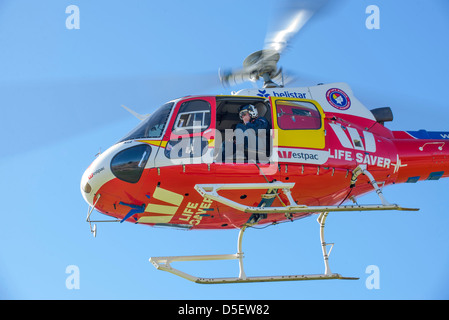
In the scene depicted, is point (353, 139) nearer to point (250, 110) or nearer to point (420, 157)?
point (420, 157)

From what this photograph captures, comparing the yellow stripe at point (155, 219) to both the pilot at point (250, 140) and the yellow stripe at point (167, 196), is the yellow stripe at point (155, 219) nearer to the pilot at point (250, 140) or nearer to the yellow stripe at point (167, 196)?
the yellow stripe at point (167, 196)

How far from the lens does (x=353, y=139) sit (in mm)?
10383

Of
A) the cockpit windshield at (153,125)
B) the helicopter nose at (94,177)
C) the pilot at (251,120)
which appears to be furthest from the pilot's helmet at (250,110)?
the helicopter nose at (94,177)

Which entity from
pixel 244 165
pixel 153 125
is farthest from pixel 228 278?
pixel 153 125

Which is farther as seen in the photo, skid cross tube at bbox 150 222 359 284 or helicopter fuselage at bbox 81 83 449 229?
skid cross tube at bbox 150 222 359 284

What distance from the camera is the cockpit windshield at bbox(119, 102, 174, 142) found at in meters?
9.66

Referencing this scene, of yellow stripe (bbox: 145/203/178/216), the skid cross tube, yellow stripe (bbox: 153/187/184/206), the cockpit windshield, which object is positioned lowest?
the skid cross tube

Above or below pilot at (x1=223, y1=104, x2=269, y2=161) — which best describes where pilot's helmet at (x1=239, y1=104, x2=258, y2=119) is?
above

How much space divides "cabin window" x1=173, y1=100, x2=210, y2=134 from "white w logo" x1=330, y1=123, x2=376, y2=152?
7.64ft

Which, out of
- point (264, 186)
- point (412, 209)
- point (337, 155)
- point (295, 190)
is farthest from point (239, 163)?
point (412, 209)

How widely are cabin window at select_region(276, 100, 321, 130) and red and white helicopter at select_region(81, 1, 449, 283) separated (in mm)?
20

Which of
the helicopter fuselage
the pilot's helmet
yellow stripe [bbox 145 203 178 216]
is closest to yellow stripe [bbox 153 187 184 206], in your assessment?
the helicopter fuselage

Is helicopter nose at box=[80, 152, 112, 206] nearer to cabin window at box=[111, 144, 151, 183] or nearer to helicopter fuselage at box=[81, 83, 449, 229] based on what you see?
helicopter fuselage at box=[81, 83, 449, 229]

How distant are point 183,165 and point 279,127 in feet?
5.88
